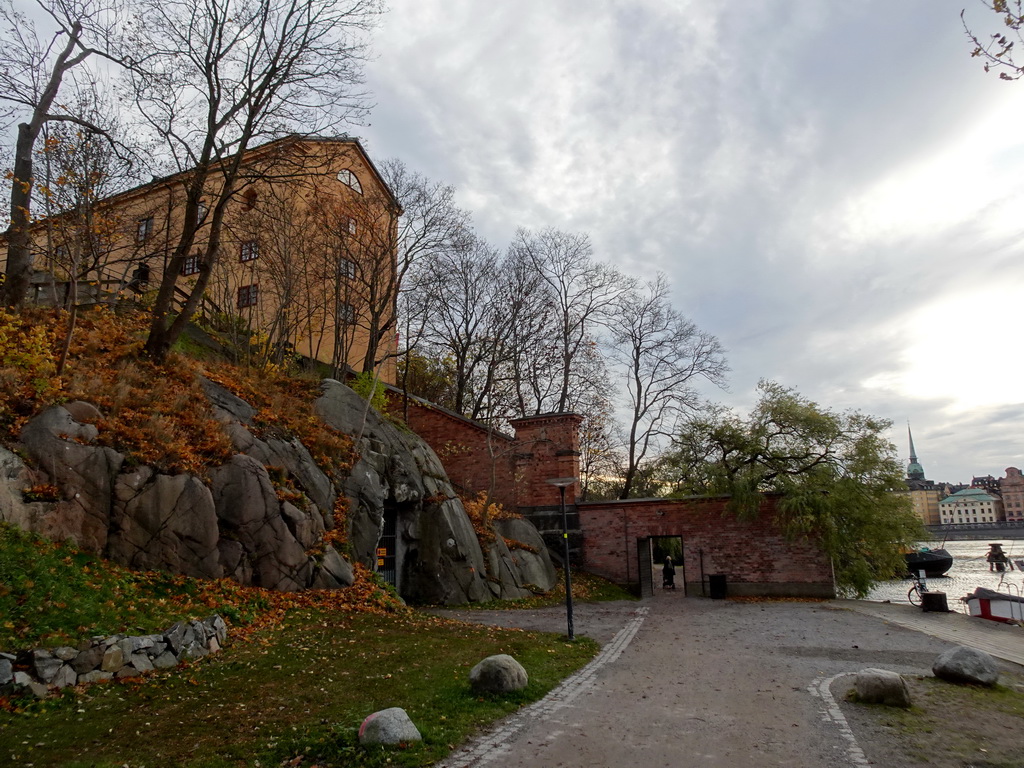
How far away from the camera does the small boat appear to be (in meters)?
15.6

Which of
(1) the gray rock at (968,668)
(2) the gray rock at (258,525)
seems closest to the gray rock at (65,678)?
(2) the gray rock at (258,525)

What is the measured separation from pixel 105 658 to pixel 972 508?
548ft

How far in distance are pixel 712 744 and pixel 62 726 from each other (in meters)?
5.69

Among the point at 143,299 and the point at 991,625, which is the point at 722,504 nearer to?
Answer: the point at 991,625

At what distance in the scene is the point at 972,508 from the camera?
13612 centimetres

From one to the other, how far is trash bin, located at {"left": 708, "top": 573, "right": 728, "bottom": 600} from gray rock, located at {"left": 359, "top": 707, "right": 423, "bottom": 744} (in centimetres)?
1666

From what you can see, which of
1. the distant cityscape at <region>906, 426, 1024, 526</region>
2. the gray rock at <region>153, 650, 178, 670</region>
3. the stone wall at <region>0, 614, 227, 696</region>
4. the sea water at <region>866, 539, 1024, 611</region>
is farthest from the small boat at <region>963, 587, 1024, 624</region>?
the distant cityscape at <region>906, 426, 1024, 526</region>

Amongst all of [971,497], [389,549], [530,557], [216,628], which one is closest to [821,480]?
[530,557]

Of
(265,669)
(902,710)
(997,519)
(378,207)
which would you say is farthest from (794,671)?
(997,519)

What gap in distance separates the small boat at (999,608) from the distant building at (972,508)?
470 ft

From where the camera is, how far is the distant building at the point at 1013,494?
13550cm

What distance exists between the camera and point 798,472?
68.4 ft

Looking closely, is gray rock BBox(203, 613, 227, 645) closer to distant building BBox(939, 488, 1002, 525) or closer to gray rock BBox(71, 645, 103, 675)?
gray rock BBox(71, 645, 103, 675)

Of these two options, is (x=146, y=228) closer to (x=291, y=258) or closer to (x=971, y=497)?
(x=291, y=258)
